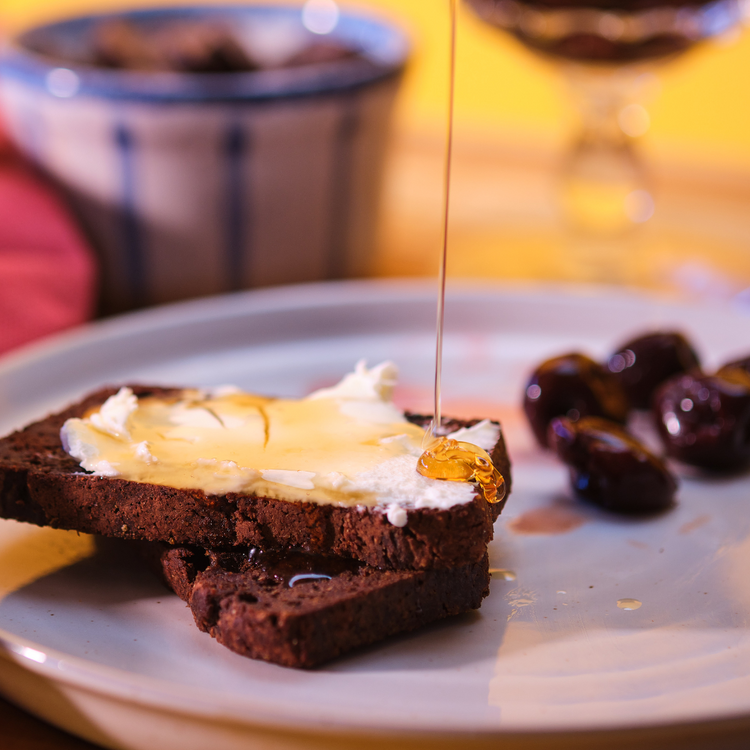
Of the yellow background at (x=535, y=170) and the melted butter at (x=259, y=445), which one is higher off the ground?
the melted butter at (x=259, y=445)

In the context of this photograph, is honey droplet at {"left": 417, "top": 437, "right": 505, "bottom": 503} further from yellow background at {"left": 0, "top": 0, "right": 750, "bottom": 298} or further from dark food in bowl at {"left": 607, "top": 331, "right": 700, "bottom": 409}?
yellow background at {"left": 0, "top": 0, "right": 750, "bottom": 298}

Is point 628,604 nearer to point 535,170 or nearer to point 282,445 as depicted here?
point 282,445

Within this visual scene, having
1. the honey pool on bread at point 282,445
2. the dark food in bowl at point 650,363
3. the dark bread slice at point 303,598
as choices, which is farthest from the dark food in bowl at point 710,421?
the dark bread slice at point 303,598

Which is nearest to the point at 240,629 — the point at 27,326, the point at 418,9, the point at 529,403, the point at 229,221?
the point at 529,403

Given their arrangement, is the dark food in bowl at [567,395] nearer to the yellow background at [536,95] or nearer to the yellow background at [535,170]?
the yellow background at [535,170]

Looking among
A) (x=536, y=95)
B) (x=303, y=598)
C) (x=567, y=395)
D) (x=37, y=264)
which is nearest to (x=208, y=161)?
(x=37, y=264)

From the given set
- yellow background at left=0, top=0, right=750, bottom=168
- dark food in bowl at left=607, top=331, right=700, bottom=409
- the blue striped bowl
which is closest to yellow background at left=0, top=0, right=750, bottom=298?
yellow background at left=0, top=0, right=750, bottom=168
